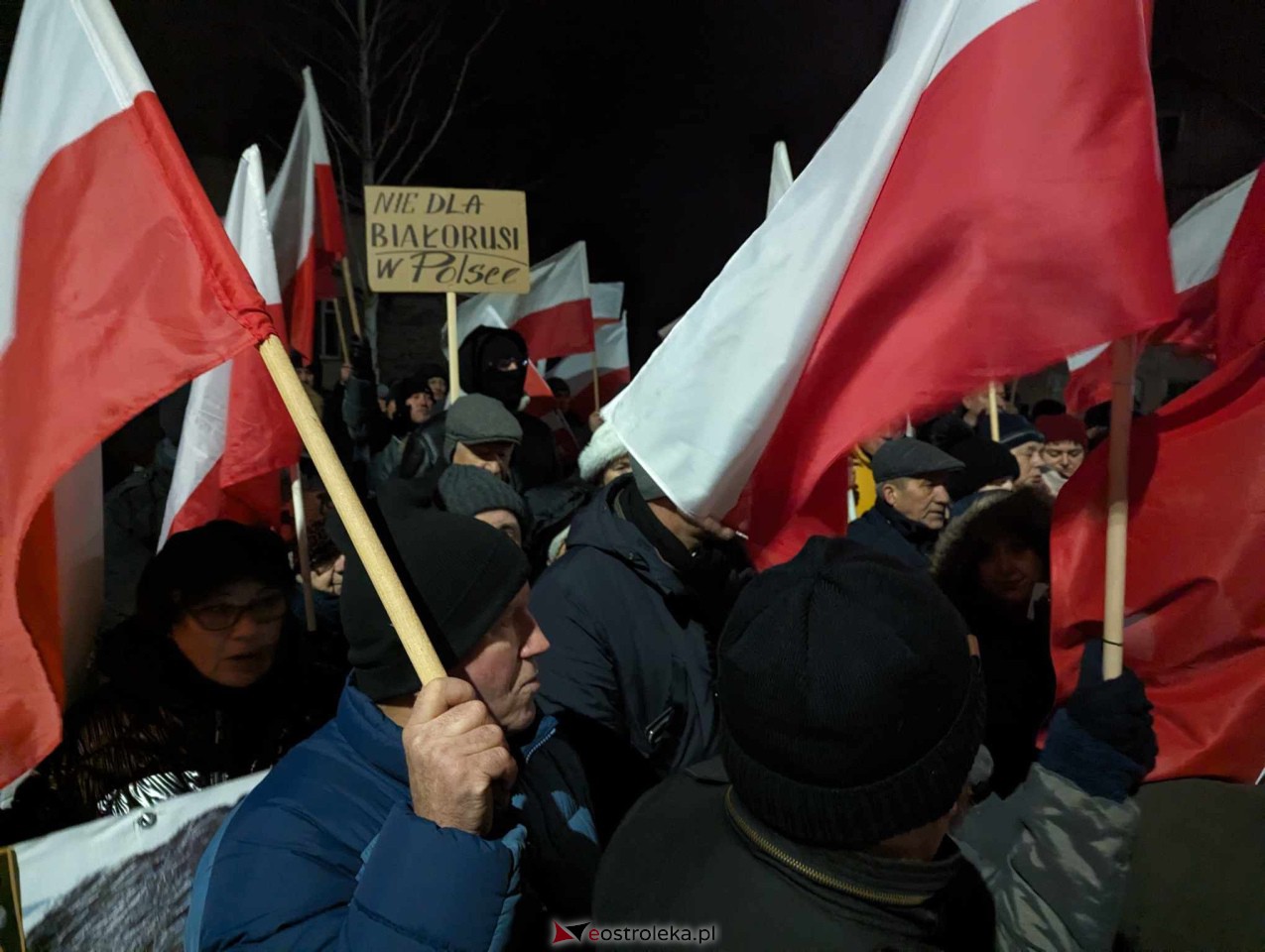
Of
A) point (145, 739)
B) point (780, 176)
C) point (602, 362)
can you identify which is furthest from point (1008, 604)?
point (602, 362)

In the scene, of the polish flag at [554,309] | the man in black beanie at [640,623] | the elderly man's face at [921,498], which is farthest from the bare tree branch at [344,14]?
the man in black beanie at [640,623]

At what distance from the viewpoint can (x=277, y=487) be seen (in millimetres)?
2990

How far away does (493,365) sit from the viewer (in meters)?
5.69

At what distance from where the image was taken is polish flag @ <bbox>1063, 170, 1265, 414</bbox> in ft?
9.89

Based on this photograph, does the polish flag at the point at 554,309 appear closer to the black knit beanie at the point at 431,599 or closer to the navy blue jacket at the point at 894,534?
the navy blue jacket at the point at 894,534

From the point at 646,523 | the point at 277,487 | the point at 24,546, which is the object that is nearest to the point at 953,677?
the point at 646,523

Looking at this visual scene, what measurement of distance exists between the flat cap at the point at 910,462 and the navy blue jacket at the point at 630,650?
5.26 ft

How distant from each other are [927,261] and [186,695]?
6.70ft

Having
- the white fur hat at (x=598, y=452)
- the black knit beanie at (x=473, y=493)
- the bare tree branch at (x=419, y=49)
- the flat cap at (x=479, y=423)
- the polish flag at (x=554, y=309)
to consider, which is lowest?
the black knit beanie at (x=473, y=493)

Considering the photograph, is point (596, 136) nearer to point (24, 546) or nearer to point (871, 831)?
point (24, 546)

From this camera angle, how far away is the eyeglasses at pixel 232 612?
2236 mm

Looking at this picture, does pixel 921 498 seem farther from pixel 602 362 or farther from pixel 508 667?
pixel 602 362

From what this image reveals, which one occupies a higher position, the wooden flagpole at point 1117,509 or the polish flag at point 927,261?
the polish flag at point 927,261

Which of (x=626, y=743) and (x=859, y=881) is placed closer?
(x=859, y=881)
